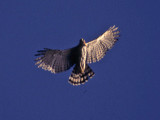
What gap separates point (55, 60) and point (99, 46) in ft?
5.65

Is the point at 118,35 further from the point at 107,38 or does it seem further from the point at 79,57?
the point at 79,57

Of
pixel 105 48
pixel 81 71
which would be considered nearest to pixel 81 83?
pixel 81 71

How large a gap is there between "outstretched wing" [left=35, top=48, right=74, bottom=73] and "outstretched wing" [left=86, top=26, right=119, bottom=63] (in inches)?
27.7

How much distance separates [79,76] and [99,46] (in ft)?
4.41

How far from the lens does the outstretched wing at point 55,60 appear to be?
15305mm

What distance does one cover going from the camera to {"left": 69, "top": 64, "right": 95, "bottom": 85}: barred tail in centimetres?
1611

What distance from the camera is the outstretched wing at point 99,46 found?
1580cm

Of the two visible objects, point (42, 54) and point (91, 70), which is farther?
point (91, 70)

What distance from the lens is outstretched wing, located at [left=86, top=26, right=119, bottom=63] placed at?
51.8 feet

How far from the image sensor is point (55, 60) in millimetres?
15484

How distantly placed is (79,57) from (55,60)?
0.86 metres

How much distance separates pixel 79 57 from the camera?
15539mm

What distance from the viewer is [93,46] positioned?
15898 millimetres

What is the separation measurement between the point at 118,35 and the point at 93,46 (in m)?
1.09
